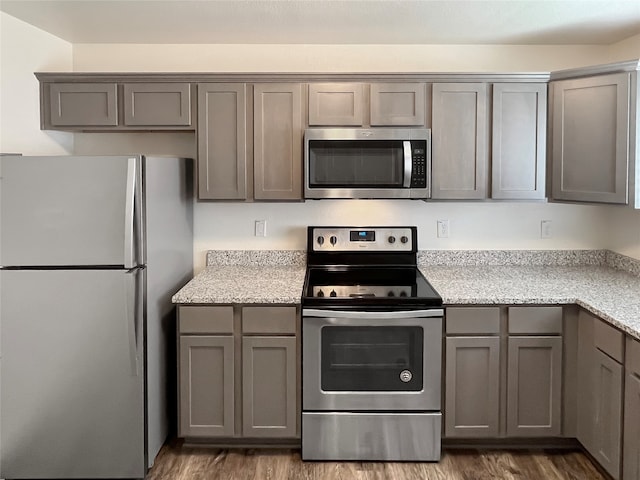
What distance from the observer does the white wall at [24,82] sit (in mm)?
3061

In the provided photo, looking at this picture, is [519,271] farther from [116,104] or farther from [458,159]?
[116,104]

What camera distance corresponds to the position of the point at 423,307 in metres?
2.93

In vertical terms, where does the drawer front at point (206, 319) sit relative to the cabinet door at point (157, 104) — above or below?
below

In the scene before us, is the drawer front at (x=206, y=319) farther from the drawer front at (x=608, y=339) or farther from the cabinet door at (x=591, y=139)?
the cabinet door at (x=591, y=139)

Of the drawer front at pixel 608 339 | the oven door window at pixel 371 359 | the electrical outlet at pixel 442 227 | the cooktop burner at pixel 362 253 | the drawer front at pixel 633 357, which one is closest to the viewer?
the drawer front at pixel 633 357

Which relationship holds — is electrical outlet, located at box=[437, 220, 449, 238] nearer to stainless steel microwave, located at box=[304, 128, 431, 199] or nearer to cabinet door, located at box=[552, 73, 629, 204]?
stainless steel microwave, located at box=[304, 128, 431, 199]

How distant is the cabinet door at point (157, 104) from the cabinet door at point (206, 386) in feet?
4.00

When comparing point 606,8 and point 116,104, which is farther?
point 116,104

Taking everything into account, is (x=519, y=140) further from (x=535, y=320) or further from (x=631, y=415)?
(x=631, y=415)

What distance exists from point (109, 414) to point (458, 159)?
224cm

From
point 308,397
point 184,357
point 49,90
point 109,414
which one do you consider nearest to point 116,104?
point 49,90

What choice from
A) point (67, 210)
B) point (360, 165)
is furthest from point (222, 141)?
point (67, 210)

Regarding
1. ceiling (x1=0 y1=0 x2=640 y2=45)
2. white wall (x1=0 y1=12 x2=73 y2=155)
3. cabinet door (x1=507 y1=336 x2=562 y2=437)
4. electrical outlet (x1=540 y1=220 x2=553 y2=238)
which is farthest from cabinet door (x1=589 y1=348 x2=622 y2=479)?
white wall (x1=0 y1=12 x2=73 y2=155)

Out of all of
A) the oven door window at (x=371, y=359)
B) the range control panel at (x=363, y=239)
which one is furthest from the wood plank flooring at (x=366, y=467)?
the range control panel at (x=363, y=239)
